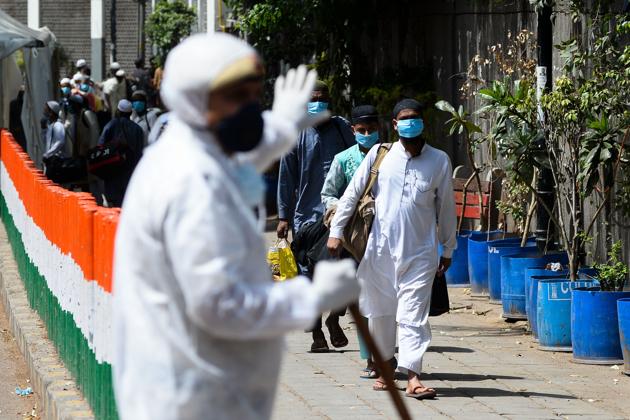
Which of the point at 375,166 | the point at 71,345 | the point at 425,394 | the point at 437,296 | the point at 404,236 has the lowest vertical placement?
the point at 425,394

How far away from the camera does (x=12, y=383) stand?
31.8 feet

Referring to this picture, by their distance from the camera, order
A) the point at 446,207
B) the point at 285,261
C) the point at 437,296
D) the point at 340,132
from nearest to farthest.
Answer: the point at 446,207, the point at 437,296, the point at 340,132, the point at 285,261

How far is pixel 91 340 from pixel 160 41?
36.5 metres

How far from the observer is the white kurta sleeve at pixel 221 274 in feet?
11.3

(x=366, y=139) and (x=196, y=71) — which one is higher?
(x=196, y=71)

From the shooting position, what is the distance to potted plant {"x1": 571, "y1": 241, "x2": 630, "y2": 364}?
937cm

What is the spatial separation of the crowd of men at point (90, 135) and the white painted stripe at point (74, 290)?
351cm

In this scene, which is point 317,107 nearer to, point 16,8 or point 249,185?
point 249,185

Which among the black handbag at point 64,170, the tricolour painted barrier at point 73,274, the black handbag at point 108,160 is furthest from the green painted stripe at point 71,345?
the black handbag at point 64,170

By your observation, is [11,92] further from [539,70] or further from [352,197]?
[352,197]

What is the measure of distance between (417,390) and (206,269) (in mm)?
5024

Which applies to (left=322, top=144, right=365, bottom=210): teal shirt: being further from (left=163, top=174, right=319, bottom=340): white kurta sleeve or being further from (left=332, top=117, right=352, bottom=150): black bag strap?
(left=163, top=174, right=319, bottom=340): white kurta sleeve

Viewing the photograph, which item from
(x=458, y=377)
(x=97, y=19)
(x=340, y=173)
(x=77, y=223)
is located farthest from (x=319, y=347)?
(x=97, y=19)

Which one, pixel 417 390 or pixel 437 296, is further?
pixel 437 296
